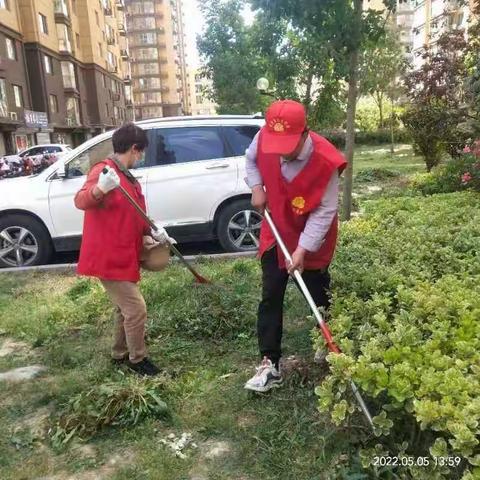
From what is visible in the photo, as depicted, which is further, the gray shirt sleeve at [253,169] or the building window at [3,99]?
the building window at [3,99]

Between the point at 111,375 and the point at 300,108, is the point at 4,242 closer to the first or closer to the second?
the point at 111,375

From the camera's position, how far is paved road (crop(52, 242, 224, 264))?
686 cm

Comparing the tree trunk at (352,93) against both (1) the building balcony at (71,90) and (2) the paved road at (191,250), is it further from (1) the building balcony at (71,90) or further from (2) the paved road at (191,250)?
(1) the building balcony at (71,90)

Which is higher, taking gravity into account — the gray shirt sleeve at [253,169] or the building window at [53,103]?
the building window at [53,103]

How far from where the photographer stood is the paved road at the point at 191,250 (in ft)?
22.5

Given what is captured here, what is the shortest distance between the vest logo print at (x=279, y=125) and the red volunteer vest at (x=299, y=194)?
0.68 feet

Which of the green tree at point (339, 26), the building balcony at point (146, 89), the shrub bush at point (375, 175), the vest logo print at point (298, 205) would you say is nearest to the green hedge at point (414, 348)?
the vest logo print at point (298, 205)

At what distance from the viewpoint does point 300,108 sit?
9.15ft

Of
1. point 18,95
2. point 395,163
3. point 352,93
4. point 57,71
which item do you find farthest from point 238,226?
point 57,71

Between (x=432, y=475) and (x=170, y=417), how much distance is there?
5.13 ft

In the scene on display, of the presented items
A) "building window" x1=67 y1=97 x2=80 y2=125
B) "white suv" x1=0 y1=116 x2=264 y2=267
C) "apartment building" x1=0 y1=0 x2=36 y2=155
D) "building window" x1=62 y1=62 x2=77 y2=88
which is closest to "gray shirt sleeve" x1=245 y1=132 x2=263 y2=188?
"white suv" x1=0 y1=116 x2=264 y2=267

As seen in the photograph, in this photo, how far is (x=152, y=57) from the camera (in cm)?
9319

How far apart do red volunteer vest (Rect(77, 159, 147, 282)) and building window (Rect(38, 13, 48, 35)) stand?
1521 inches

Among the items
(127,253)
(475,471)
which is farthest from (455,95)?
(475,471)
